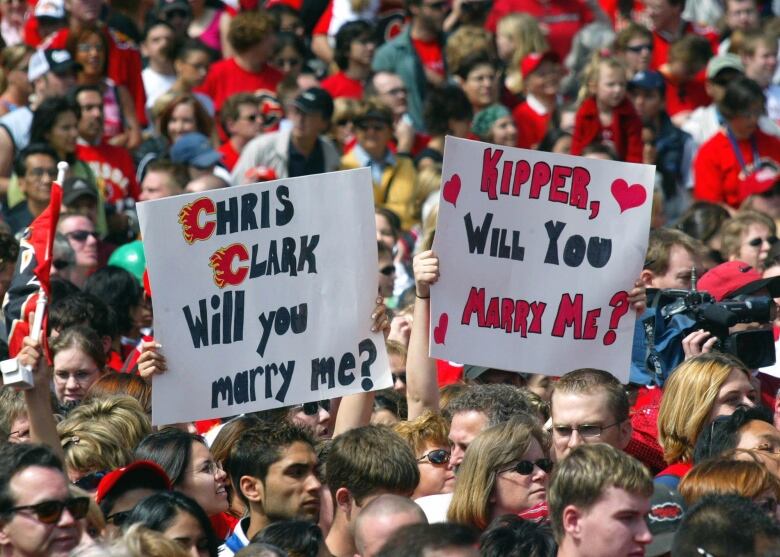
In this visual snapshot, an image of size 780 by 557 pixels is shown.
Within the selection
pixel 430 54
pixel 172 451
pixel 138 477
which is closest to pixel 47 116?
pixel 430 54

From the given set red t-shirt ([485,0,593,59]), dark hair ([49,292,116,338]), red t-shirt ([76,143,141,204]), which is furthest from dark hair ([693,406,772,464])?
red t-shirt ([485,0,593,59])

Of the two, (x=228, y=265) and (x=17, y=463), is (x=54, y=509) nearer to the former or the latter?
(x=17, y=463)

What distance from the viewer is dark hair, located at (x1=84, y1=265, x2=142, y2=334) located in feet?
31.9

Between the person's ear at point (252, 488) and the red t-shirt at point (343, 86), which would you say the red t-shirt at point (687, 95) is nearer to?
the red t-shirt at point (343, 86)

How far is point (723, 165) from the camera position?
12.7 m

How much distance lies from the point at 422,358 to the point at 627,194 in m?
1.18

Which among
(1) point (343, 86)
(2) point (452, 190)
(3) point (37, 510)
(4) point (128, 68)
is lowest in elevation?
(3) point (37, 510)

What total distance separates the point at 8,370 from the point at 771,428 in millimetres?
2852

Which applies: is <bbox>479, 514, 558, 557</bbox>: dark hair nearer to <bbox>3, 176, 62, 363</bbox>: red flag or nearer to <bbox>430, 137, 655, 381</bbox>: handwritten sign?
<bbox>430, 137, 655, 381</bbox>: handwritten sign

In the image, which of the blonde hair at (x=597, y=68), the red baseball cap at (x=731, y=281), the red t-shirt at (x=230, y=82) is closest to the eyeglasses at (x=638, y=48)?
the blonde hair at (x=597, y=68)

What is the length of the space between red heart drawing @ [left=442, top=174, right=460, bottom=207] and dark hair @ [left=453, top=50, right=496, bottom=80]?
21.8 ft

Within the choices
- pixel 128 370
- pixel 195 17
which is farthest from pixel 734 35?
pixel 128 370

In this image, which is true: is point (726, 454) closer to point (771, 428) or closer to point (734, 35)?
point (771, 428)

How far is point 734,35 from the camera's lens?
51.1ft
